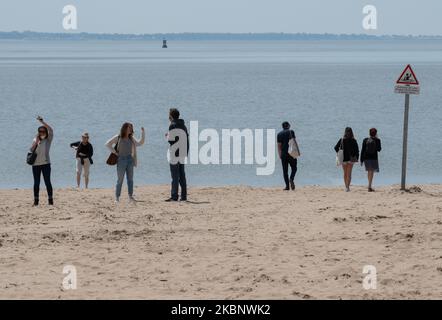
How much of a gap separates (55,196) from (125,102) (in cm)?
6110

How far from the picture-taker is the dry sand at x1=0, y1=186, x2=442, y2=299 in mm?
11984

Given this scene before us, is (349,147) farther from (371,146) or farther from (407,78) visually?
(407,78)

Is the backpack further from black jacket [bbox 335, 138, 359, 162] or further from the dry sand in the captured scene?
the dry sand

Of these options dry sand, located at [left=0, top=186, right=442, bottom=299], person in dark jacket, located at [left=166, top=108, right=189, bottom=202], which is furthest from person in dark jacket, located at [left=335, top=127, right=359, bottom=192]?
person in dark jacket, located at [left=166, top=108, right=189, bottom=202]

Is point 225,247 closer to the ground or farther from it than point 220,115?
farther from it

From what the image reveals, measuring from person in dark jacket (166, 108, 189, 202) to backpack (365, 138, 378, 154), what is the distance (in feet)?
14.3

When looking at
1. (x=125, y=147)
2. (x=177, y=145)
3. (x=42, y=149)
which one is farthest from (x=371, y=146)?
(x=42, y=149)

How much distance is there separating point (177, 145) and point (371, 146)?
15.8 feet

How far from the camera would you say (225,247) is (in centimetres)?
1446

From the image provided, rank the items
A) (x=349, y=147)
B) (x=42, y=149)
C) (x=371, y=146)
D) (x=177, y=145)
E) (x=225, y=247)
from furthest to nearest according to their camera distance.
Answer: (x=349, y=147), (x=371, y=146), (x=177, y=145), (x=42, y=149), (x=225, y=247)

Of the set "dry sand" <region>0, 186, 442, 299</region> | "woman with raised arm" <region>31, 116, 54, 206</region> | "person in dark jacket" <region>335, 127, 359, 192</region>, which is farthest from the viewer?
"person in dark jacket" <region>335, 127, 359, 192</region>

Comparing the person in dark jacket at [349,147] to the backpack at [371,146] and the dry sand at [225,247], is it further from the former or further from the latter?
the dry sand at [225,247]

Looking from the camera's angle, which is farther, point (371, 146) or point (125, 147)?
point (371, 146)
